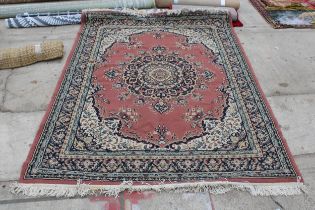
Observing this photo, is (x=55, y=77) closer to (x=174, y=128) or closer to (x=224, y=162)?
(x=174, y=128)

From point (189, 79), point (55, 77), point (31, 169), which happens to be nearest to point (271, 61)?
point (189, 79)

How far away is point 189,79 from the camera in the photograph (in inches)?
121

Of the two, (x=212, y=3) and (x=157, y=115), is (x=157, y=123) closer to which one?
(x=157, y=115)

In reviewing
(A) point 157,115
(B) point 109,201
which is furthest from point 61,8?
(B) point 109,201

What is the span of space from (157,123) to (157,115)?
3.6 inches

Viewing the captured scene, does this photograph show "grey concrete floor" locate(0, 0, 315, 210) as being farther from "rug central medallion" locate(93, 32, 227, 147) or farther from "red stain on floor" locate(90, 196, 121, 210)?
"rug central medallion" locate(93, 32, 227, 147)

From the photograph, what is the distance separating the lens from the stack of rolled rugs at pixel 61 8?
3802 millimetres

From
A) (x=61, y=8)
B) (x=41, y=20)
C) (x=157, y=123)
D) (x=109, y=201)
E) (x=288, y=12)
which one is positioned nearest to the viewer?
(x=109, y=201)

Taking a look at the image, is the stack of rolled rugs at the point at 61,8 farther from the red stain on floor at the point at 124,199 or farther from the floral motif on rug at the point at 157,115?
the red stain on floor at the point at 124,199

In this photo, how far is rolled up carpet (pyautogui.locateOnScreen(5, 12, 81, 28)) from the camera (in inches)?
148

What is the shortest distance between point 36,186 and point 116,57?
1.57 m

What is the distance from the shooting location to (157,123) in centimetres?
258

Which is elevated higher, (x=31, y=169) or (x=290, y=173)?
(x=31, y=169)

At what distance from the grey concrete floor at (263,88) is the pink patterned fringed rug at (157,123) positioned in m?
0.07
